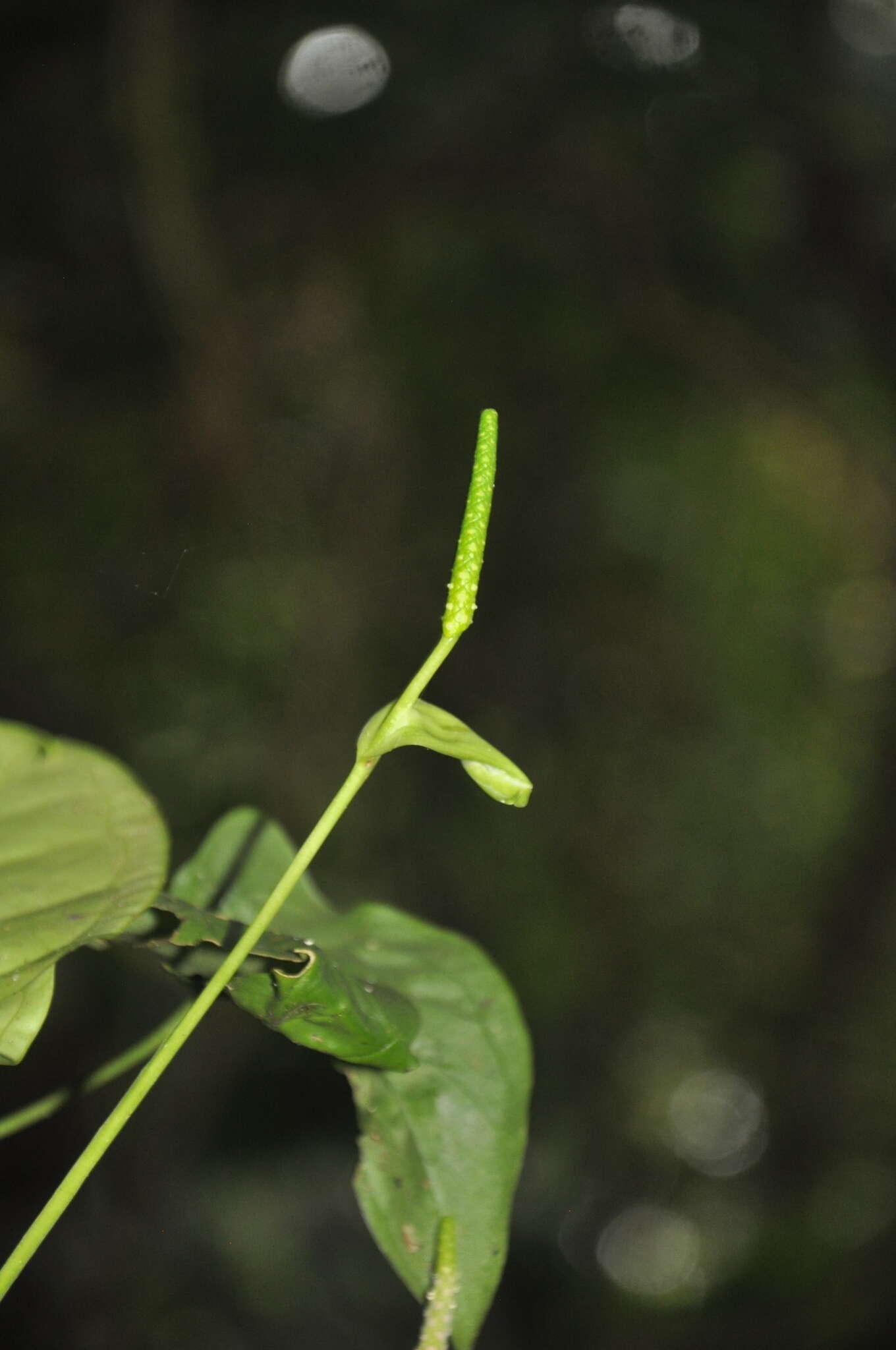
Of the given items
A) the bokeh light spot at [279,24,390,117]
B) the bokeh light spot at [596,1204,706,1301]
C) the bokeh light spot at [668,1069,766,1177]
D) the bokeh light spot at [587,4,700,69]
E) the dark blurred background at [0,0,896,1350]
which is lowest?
the bokeh light spot at [596,1204,706,1301]

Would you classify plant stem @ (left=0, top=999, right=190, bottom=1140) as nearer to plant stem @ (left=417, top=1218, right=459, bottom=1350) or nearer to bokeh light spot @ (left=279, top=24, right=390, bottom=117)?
plant stem @ (left=417, top=1218, right=459, bottom=1350)

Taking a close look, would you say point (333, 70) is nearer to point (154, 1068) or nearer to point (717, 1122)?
point (154, 1068)

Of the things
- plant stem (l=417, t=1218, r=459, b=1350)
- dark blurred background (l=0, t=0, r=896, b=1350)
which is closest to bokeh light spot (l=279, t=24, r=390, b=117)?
dark blurred background (l=0, t=0, r=896, b=1350)

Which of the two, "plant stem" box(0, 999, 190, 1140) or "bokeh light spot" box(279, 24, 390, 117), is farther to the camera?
"bokeh light spot" box(279, 24, 390, 117)

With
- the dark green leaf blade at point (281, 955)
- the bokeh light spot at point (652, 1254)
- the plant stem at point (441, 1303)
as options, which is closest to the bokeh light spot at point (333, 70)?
Result: the dark green leaf blade at point (281, 955)

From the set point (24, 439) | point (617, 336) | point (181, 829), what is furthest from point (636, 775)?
point (24, 439)

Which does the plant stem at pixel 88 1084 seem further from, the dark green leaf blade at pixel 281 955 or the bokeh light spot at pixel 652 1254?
the bokeh light spot at pixel 652 1254

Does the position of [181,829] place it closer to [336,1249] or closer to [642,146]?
[336,1249]
